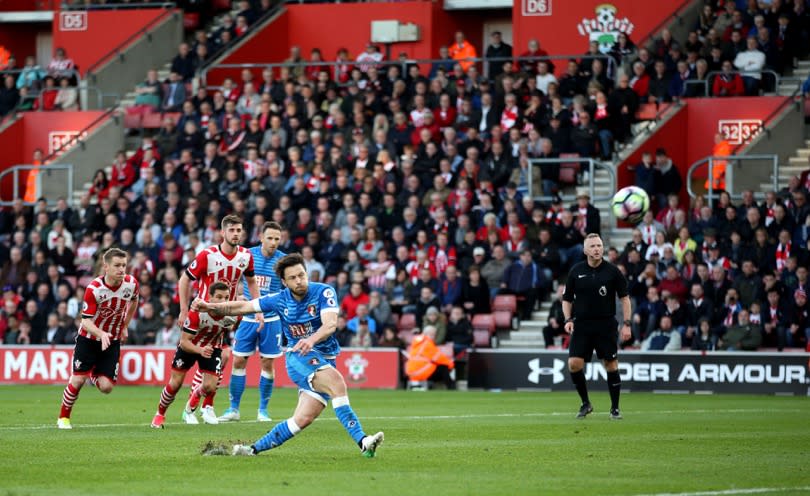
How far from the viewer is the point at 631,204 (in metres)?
24.8

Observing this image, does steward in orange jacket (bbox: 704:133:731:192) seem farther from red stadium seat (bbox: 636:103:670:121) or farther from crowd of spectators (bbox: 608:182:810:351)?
crowd of spectators (bbox: 608:182:810:351)

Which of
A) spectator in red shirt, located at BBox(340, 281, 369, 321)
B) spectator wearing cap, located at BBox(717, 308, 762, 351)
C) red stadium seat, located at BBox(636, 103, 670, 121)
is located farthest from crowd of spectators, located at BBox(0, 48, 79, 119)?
spectator wearing cap, located at BBox(717, 308, 762, 351)

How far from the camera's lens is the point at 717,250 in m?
26.1

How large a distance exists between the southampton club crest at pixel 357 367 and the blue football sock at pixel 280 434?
14.6 meters

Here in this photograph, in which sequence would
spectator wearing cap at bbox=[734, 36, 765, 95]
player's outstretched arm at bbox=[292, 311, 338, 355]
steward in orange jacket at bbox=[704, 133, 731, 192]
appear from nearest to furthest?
player's outstretched arm at bbox=[292, 311, 338, 355] < steward in orange jacket at bbox=[704, 133, 731, 192] < spectator wearing cap at bbox=[734, 36, 765, 95]

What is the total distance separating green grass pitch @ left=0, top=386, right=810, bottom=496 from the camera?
10352 millimetres

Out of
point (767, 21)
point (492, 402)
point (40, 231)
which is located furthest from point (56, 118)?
point (492, 402)

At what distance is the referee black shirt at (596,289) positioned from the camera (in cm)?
1734

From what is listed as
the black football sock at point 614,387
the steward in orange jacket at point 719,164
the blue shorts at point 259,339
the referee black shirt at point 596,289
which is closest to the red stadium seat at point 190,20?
the steward in orange jacket at point 719,164

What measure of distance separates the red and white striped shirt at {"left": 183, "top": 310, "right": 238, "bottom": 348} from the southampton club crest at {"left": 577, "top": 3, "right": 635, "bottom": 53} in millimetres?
20400

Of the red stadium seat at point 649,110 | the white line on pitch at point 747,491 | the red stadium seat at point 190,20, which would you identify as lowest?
the white line on pitch at point 747,491

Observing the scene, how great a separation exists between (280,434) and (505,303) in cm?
1594

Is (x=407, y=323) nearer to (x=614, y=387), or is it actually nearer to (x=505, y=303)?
(x=505, y=303)

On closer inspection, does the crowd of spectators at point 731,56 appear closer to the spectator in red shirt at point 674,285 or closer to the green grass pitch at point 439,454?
the spectator in red shirt at point 674,285
